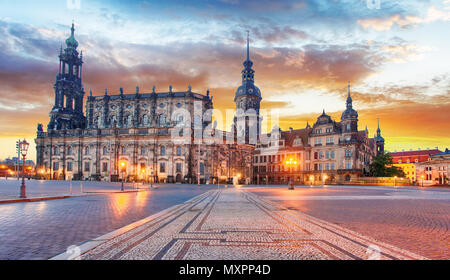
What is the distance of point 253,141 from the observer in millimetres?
81625

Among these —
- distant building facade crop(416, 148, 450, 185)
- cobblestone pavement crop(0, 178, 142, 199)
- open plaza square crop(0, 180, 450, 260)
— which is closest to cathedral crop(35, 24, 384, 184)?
cobblestone pavement crop(0, 178, 142, 199)

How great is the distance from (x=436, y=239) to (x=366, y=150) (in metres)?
71.7

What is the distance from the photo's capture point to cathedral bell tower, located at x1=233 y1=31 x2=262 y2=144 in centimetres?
8056

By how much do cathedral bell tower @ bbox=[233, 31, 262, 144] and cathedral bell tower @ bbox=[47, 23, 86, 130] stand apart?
1693 inches

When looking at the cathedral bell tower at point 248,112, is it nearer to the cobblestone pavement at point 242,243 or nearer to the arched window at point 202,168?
the arched window at point 202,168

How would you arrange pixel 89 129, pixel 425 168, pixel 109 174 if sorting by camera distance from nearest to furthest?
pixel 109 174, pixel 89 129, pixel 425 168

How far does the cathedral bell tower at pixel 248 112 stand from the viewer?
8056 centimetres

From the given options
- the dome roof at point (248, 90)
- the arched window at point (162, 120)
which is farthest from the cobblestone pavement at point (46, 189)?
the dome roof at point (248, 90)

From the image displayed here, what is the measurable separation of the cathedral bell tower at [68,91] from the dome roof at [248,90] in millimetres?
43588

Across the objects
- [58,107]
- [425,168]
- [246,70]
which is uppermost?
[246,70]

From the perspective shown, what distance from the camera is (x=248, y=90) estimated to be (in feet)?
267

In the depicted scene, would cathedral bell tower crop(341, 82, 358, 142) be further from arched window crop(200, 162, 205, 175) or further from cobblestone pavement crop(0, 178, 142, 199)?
cobblestone pavement crop(0, 178, 142, 199)
